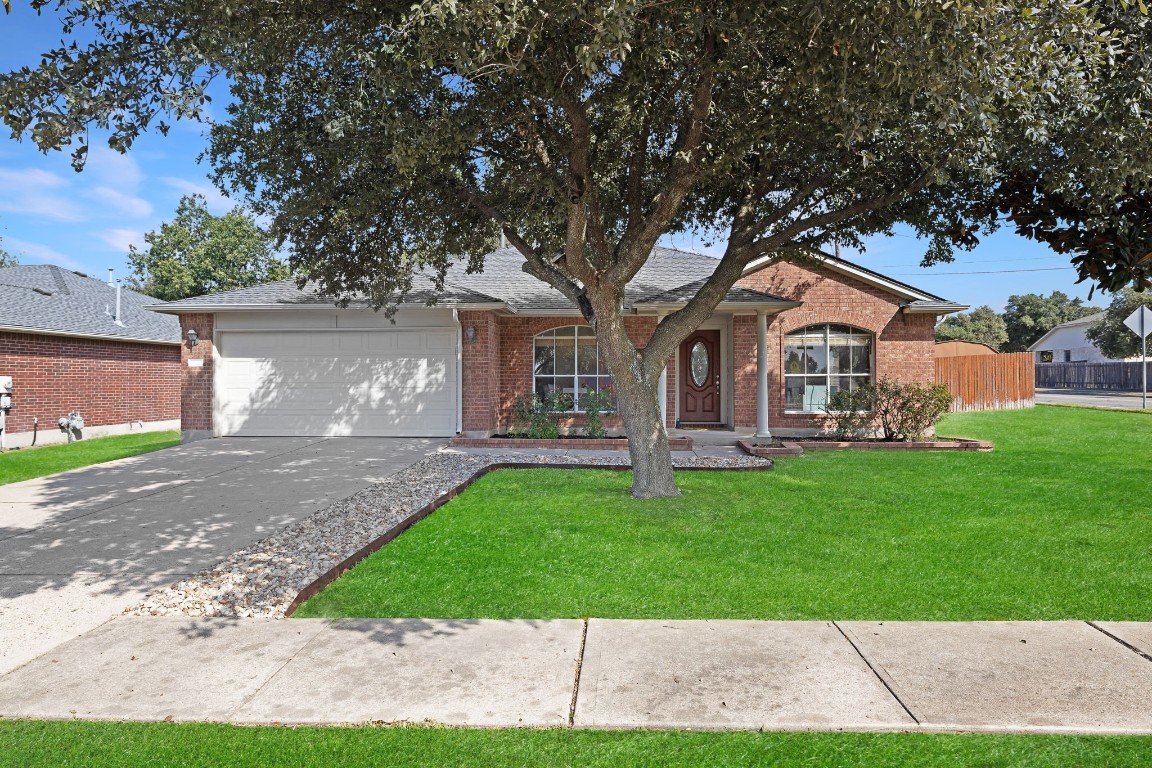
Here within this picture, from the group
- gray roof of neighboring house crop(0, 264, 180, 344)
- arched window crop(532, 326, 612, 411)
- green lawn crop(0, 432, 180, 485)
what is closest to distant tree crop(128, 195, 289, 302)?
gray roof of neighboring house crop(0, 264, 180, 344)

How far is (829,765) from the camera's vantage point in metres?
3.02

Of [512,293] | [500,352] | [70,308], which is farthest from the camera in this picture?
[70,308]

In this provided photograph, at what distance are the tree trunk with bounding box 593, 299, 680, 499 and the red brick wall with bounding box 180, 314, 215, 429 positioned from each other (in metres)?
9.81

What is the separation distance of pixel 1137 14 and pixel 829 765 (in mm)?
6873

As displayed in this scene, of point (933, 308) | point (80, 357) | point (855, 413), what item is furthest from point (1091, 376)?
point (80, 357)

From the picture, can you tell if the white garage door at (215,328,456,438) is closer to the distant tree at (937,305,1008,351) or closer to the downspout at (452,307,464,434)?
the downspout at (452,307,464,434)

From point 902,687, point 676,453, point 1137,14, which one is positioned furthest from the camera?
point 676,453

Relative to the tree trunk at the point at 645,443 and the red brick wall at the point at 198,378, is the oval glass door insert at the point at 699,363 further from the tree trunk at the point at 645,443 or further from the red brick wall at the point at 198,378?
the red brick wall at the point at 198,378

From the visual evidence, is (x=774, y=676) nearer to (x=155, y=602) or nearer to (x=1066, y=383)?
(x=155, y=602)

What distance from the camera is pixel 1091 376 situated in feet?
146

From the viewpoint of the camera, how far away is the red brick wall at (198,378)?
48.7ft

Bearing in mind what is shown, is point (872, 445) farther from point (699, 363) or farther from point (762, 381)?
point (699, 363)

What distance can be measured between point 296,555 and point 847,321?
1319 cm

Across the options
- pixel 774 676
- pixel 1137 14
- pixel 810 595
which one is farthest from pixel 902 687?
pixel 1137 14
